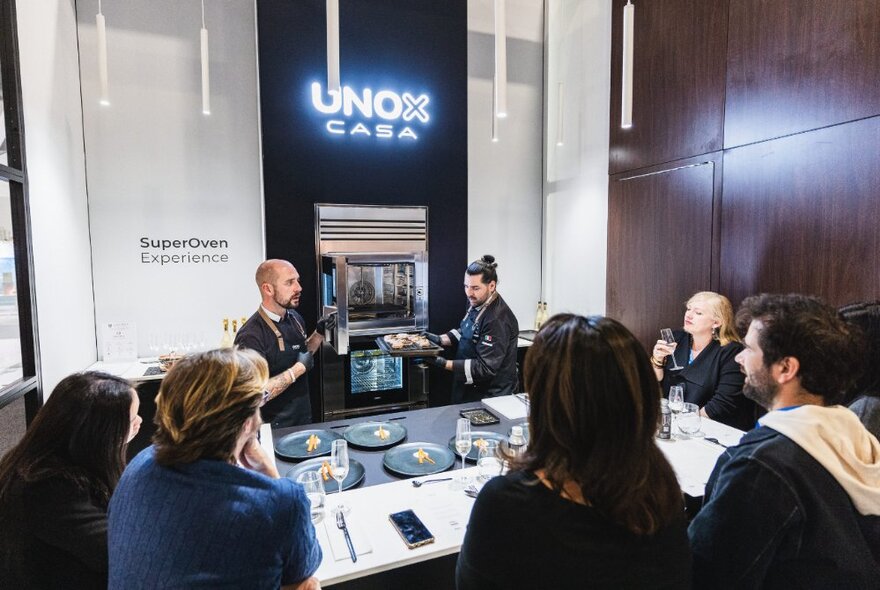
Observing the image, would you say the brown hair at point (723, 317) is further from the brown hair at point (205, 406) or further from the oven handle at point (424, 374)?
the brown hair at point (205, 406)

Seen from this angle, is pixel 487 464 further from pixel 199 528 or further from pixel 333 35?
pixel 333 35

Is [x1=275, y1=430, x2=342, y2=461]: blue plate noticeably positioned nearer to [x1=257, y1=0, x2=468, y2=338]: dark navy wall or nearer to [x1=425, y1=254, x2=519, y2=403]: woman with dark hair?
[x1=425, y1=254, x2=519, y2=403]: woman with dark hair

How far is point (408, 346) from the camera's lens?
3.50m

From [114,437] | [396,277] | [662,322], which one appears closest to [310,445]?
[114,437]

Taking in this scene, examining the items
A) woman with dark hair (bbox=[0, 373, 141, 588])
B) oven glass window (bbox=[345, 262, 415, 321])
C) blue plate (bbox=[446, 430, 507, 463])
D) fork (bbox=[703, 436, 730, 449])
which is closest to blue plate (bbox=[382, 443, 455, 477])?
blue plate (bbox=[446, 430, 507, 463])

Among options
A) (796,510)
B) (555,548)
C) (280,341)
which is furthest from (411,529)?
(280,341)

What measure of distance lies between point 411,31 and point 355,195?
1.44 m

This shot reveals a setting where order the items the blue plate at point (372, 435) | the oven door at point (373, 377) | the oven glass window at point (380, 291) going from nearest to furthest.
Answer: the blue plate at point (372, 435), the oven glass window at point (380, 291), the oven door at point (373, 377)

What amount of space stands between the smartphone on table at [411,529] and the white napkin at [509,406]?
103 cm

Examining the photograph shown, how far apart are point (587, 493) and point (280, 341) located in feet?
7.72

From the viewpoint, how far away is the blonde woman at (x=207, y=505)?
3.59 ft

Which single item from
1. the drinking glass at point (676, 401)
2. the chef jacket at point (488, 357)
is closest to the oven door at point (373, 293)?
the chef jacket at point (488, 357)

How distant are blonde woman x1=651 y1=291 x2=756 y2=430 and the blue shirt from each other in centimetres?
222

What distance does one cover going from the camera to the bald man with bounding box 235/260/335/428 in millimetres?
2869
